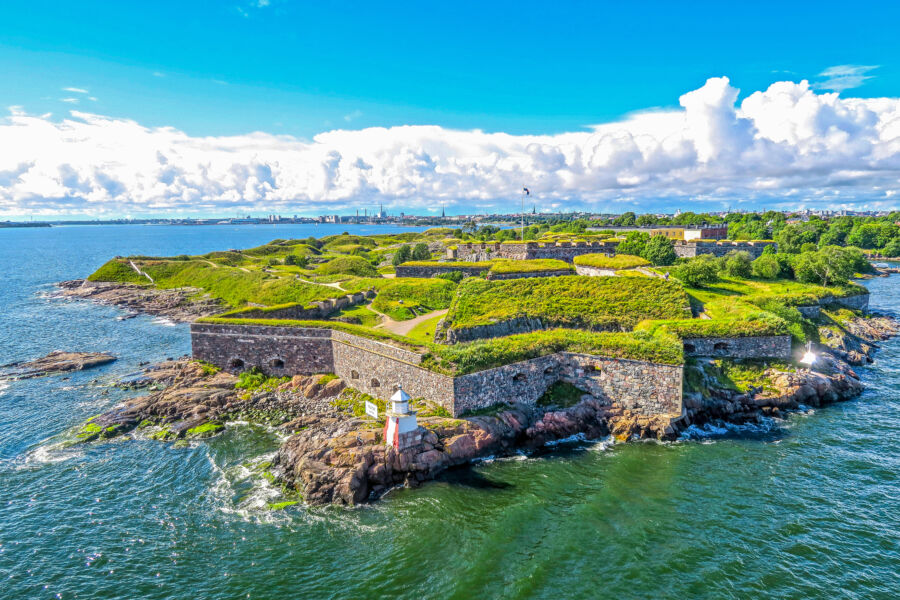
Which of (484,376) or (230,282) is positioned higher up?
(230,282)

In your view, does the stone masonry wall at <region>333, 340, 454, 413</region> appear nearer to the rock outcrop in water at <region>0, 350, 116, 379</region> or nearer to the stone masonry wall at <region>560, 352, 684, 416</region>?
the stone masonry wall at <region>560, 352, 684, 416</region>

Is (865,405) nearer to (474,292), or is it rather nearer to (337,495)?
(474,292)

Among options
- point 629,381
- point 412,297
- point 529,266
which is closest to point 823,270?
point 529,266

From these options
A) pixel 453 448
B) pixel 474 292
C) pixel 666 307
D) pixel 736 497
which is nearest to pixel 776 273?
pixel 666 307

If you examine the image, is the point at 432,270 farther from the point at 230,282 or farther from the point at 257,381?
the point at 230,282

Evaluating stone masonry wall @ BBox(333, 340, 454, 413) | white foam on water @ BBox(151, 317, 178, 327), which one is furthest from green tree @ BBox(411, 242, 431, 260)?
stone masonry wall @ BBox(333, 340, 454, 413)

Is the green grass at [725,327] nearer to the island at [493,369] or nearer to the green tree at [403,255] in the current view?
the island at [493,369]
